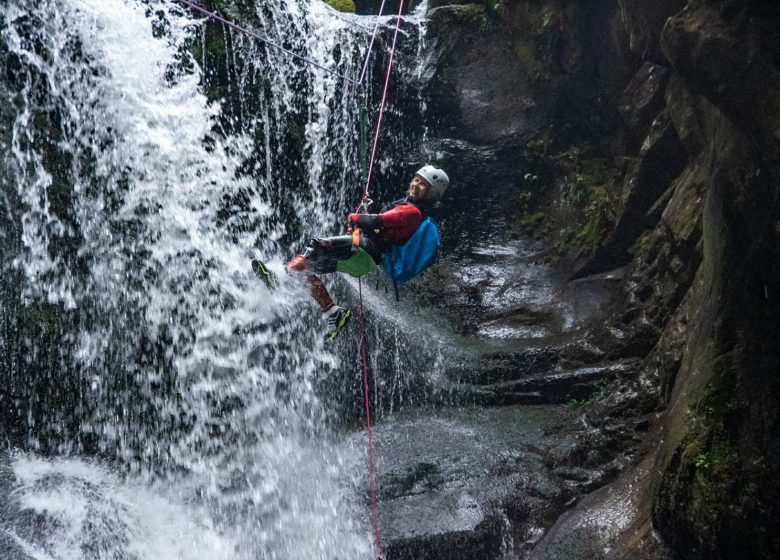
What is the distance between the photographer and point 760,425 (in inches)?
158

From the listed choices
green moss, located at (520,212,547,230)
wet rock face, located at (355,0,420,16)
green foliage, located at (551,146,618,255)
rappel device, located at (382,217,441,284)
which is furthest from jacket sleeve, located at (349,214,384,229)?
wet rock face, located at (355,0,420,16)

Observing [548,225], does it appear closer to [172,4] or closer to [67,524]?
[172,4]

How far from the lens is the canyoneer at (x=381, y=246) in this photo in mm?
6402

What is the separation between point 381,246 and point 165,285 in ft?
12.0

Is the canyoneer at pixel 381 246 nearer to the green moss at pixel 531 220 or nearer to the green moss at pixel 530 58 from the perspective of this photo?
Answer: the green moss at pixel 531 220

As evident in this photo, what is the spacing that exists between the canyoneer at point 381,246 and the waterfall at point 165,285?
1818 mm

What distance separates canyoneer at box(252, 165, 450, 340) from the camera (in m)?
6.40

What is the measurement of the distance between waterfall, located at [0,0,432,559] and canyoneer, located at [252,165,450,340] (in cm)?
182

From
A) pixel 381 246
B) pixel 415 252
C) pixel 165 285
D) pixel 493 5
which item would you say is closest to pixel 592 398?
pixel 415 252

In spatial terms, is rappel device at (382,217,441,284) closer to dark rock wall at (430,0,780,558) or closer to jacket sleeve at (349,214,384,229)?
jacket sleeve at (349,214,384,229)

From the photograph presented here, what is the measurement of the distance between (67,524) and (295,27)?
8.07 metres

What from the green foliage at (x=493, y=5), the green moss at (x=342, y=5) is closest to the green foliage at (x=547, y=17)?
the green foliage at (x=493, y=5)

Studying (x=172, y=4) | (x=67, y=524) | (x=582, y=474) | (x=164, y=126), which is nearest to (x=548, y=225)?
(x=582, y=474)

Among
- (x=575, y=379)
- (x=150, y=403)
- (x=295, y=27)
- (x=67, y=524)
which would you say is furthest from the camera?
(x=295, y=27)
